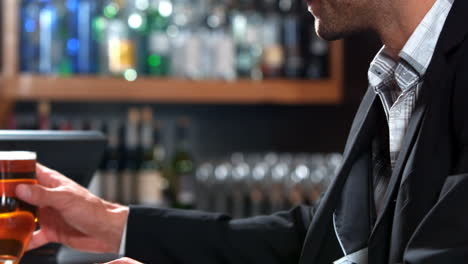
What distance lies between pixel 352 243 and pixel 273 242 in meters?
0.25

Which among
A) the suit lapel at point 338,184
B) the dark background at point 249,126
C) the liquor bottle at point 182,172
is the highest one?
the suit lapel at point 338,184

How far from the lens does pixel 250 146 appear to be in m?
3.48

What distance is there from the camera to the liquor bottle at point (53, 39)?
3.04 meters

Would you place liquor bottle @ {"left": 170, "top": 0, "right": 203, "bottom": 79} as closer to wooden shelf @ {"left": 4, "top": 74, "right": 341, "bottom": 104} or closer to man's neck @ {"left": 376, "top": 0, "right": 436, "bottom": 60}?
wooden shelf @ {"left": 4, "top": 74, "right": 341, "bottom": 104}

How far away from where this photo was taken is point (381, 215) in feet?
3.57

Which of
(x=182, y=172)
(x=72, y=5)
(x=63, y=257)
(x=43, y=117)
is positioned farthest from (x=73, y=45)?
(x=63, y=257)

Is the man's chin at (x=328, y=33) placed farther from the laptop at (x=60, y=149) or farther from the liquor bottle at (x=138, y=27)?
the liquor bottle at (x=138, y=27)

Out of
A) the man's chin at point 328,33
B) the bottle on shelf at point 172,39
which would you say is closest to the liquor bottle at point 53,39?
the bottle on shelf at point 172,39

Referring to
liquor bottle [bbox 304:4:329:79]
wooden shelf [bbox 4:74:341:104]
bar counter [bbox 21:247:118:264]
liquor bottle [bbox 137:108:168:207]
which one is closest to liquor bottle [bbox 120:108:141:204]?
liquor bottle [bbox 137:108:168:207]

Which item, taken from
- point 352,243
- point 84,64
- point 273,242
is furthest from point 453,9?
point 84,64

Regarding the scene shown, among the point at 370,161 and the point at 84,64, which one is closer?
the point at 370,161

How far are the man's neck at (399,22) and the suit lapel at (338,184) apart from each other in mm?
110

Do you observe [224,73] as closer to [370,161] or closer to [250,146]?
[250,146]

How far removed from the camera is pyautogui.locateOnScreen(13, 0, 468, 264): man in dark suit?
1.02m
